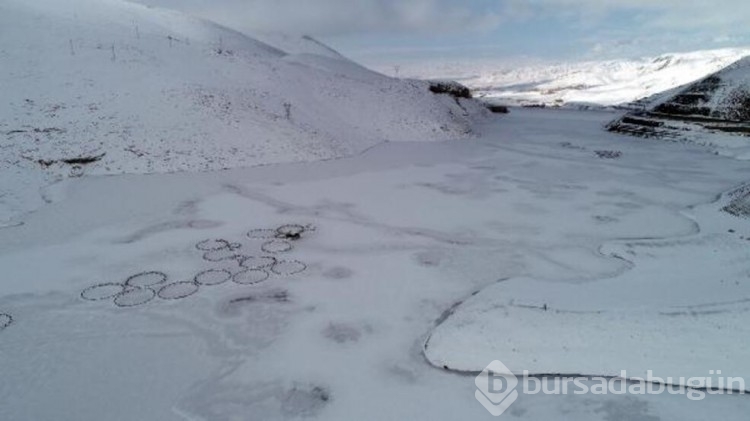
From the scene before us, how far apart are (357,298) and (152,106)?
2320 centimetres

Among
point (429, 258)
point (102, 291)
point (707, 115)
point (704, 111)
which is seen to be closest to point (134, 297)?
point (102, 291)

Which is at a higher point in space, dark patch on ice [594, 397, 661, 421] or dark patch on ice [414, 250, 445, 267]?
dark patch on ice [414, 250, 445, 267]

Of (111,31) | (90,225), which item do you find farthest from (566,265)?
(111,31)

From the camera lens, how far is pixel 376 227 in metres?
18.5

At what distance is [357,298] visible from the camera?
42.2ft

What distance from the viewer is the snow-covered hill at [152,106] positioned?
2589cm

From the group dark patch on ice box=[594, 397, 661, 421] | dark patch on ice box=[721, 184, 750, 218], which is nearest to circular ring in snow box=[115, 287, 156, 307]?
dark patch on ice box=[594, 397, 661, 421]

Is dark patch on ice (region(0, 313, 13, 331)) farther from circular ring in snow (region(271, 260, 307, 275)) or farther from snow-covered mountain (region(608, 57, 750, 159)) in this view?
snow-covered mountain (region(608, 57, 750, 159))

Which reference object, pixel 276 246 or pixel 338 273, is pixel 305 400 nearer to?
pixel 338 273

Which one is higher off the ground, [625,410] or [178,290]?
[178,290]

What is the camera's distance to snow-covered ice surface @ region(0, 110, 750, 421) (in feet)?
29.5

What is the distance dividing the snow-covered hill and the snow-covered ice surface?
9.78ft

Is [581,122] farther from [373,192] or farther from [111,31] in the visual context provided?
[111,31]

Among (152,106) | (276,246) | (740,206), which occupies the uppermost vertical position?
(152,106)
